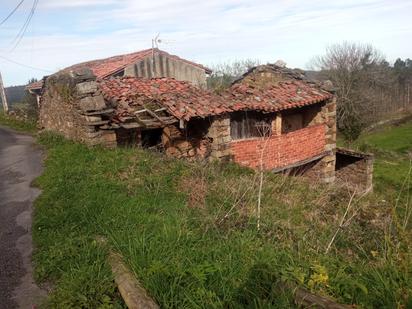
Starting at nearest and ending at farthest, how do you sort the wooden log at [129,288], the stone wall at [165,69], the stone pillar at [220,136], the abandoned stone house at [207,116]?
the wooden log at [129,288] → the abandoned stone house at [207,116] → the stone pillar at [220,136] → the stone wall at [165,69]

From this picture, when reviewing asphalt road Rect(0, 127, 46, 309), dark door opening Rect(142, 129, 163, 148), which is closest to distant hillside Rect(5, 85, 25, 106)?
dark door opening Rect(142, 129, 163, 148)

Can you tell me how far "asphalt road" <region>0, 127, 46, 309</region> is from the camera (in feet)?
12.8

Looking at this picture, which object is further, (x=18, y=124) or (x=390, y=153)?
(x=390, y=153)

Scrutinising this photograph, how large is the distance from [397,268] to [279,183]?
478cm

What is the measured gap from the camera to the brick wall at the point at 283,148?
12.2 metres

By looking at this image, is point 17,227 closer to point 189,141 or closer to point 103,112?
point 103,112

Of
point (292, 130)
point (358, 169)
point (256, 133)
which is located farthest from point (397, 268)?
point (358, 169)

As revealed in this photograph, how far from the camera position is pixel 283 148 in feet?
43.8

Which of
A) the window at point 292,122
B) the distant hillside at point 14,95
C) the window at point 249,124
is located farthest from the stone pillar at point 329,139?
the distant hillside at point 14,95

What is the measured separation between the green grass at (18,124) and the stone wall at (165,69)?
5675 millimetres

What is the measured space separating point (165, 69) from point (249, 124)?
1149 centimetres

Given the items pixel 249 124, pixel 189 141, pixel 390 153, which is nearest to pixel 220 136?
pixel 189 141

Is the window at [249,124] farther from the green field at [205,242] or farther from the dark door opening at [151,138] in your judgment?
the green field at [205,242]

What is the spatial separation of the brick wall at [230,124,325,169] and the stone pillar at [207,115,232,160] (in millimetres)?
352
